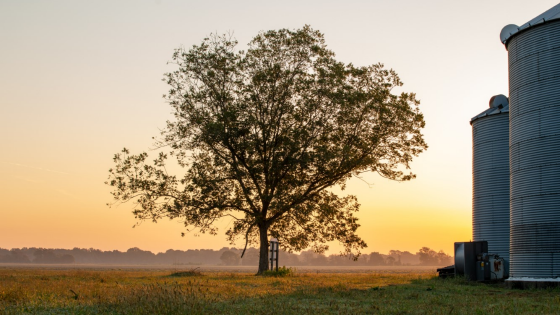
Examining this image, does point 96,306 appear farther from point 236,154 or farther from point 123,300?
point 236,154

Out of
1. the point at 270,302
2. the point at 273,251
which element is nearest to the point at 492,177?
A: the point at 273,251

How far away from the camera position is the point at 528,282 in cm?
2672

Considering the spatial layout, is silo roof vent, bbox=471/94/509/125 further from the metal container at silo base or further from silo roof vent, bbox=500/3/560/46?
silo roof vent, bbox=500/3/560/46

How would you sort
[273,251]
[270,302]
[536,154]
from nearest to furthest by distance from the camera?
[270,302], [536,154], [273,251]

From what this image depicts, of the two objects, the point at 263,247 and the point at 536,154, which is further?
A: the point at 263,247

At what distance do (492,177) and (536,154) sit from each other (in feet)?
30.6

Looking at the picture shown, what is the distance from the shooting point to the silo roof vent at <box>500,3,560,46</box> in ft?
91.4

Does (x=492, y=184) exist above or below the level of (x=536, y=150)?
below

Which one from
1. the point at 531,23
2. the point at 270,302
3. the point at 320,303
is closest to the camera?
the point at 270,302

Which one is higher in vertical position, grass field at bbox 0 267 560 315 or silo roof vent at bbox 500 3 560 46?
silo roof vent at bbox 500 3 560 46

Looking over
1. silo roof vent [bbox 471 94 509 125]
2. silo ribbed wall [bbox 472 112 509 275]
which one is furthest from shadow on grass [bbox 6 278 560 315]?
silo roof vent [bbox 471 94 509 125]

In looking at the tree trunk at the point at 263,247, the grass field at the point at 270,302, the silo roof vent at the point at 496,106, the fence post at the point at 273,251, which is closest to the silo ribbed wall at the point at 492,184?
the silo roof vent at the point at 496,106

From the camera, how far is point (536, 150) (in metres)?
26.9

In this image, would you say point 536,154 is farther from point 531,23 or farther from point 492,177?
point 492,177
